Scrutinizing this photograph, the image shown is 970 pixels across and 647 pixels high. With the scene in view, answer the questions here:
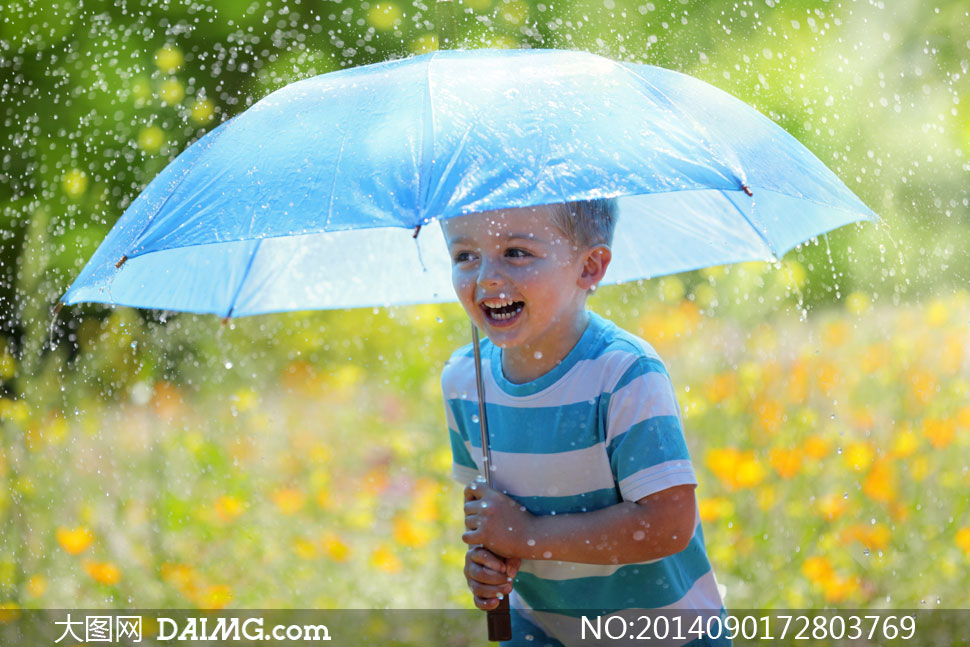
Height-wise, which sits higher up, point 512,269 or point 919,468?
point 512,269

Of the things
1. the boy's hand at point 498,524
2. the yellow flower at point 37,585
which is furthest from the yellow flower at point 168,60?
the boy's hand at point 498,524

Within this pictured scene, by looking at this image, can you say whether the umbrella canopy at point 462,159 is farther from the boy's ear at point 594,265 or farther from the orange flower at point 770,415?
the orange flower at point 770,415

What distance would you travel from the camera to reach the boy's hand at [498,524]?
181 centimetres

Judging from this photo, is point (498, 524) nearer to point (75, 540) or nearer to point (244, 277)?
point (244, 277)

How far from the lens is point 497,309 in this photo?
184 centimetres

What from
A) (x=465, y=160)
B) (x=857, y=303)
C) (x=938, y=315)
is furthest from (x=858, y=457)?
(x=465, y=160)

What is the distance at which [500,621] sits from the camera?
6.07ft

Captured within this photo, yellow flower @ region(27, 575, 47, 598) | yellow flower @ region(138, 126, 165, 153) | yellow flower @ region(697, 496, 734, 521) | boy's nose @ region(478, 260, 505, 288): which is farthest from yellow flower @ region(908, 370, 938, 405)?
yellow flower @ region(138, 126, 165, 153)

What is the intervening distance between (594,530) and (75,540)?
6.62 ft

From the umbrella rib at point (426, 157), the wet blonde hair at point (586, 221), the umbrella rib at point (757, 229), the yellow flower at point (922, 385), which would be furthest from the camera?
the yellow flower at point (922, 385)

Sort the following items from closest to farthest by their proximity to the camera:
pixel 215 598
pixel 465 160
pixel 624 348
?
1. pixel 465 160
2. pixel 624 348
3. pixel 215 598

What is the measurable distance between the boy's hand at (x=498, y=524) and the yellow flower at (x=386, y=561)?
4.43ft

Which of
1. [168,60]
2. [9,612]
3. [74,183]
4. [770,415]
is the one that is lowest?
[9,612]

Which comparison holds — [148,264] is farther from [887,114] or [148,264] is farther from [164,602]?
[887,114]
